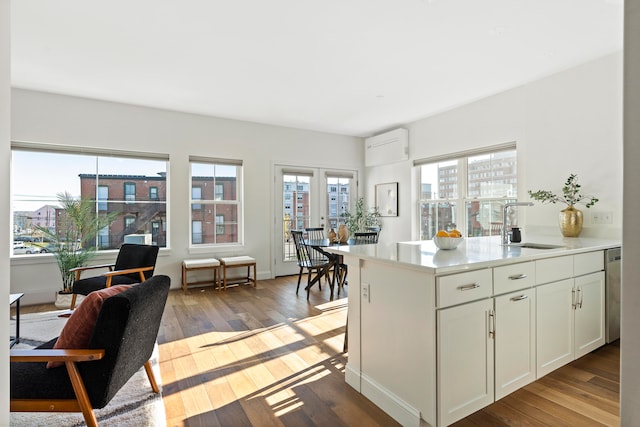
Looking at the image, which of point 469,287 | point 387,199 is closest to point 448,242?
point 469,287

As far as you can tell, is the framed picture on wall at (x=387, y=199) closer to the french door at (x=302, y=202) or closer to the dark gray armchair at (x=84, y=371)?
the french door at (x=302, y=202)

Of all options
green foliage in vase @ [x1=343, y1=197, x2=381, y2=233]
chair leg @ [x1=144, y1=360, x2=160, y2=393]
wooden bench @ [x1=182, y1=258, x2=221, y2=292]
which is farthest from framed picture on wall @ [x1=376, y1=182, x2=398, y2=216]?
chair leg @ [x1=144, y1=360, x2=160, y2=393]

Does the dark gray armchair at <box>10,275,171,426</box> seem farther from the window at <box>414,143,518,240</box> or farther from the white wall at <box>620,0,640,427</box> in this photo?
the window at <box>414,143,518,240</box>

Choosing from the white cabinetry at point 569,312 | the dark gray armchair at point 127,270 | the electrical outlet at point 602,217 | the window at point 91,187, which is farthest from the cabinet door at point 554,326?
the window at point 91,187

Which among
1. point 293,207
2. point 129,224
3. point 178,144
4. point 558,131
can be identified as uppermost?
point 178,144

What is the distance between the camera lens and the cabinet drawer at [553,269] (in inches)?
85.6

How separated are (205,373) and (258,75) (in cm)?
301

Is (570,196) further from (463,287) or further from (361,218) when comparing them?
(361,218)

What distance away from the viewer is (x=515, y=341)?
2.01m

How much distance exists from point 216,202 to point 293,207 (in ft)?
4.46

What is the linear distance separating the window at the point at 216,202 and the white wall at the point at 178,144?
15cm

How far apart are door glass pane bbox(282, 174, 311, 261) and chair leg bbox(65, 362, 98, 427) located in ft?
14.6

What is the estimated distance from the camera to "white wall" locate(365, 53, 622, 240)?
325 centimetres

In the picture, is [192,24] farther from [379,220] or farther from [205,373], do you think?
[379,220]
